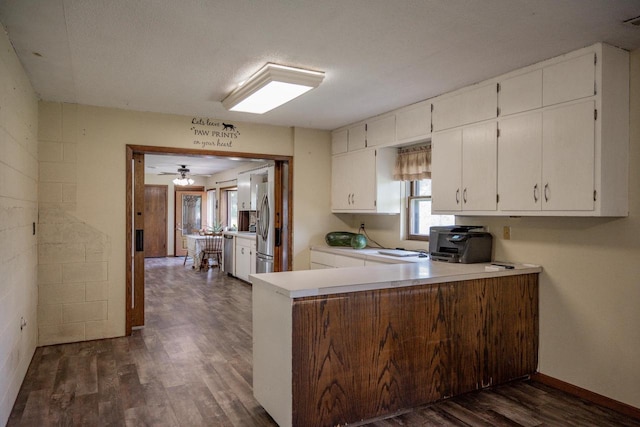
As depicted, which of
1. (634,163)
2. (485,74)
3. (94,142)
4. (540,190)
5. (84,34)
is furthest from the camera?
(94,142)

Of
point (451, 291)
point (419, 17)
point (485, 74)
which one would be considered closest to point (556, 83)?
point (485, 74)

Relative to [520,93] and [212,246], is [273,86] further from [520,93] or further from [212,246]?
[212,246]

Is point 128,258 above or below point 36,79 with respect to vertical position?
below

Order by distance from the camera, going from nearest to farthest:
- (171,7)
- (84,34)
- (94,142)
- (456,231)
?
(171,7) < (84,34) < (456,231) < (94,142)

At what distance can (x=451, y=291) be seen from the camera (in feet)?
9.15

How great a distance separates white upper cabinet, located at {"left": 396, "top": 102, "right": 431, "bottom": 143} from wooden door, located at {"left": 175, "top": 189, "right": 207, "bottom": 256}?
861 cm

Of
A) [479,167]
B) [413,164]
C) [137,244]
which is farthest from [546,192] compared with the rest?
[137,244]

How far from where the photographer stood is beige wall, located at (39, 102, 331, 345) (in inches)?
156

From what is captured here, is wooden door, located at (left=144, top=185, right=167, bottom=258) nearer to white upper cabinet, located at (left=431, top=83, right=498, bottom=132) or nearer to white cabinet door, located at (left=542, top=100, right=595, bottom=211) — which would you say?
white upper cabinet, located at (left=431, top=83, right=498, bottom=132)

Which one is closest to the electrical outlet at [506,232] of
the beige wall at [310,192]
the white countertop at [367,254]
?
the white countertop at [367,254]

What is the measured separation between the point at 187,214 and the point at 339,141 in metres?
7.70

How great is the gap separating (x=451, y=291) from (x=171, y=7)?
2.38m

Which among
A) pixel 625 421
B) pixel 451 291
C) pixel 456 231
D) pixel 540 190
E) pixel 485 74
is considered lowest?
pixel 625 421

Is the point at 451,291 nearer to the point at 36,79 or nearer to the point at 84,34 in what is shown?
the point at 84,34
